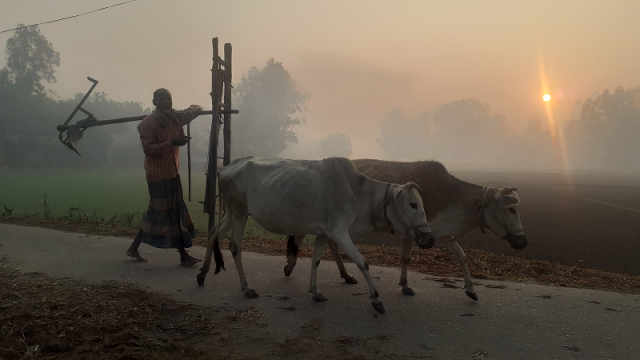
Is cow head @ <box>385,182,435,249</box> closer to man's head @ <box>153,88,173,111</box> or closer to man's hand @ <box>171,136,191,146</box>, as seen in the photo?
man's hand @ <box>171,136,191,146</box>

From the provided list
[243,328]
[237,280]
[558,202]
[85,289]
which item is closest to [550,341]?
[243,328]

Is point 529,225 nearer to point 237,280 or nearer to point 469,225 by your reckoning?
point 469,225

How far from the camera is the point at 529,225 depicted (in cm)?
1395

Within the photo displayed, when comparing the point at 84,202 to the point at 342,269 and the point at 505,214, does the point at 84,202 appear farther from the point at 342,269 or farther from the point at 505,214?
the point at 505,214

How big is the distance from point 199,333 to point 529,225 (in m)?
13.3

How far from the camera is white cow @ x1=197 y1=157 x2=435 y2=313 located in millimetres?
4934

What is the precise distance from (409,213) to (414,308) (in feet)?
3.97

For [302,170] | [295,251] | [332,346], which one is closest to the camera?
[332,346]

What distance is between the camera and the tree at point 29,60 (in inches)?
1603

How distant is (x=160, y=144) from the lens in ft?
20.7

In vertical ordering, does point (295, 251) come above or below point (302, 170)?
below

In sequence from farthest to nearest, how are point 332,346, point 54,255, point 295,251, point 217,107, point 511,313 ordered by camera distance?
point 217,107 → point 54,255 → point 295,251 → point 511,313 → point 332,346

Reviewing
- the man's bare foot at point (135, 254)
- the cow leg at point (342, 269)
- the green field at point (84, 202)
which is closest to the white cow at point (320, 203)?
the cow leg at point (342, 269)

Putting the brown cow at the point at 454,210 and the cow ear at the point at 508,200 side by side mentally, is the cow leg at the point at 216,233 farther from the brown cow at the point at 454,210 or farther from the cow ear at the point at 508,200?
the cow ear at the point at 508,200
